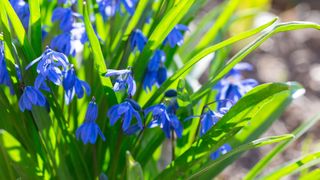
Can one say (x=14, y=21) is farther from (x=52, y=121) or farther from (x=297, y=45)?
(x=297, y=45)

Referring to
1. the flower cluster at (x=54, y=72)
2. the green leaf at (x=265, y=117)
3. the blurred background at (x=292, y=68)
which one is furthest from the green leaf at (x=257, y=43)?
the blurred background at (x=292, y=68)

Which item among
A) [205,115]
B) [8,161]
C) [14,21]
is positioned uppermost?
[14,21]

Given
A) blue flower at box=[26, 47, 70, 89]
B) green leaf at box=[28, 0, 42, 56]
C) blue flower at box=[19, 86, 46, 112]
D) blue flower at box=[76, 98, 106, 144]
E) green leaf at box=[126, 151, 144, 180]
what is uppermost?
green leaf at box=[28, 0, 42, 56]

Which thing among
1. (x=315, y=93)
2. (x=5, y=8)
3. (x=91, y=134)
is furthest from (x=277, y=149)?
(x=315, y=93)

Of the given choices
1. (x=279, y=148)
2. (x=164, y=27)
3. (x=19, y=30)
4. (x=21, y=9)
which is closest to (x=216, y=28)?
(x=279, y=148)

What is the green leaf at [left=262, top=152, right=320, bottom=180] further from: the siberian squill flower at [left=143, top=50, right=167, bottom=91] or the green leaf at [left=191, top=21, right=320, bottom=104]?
the siberian squill flower at [left=143, top=50, right=167, bottom=91]

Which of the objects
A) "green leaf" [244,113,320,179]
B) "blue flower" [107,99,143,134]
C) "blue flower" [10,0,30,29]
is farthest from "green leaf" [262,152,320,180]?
"blue flower" [10,0,30,29]
